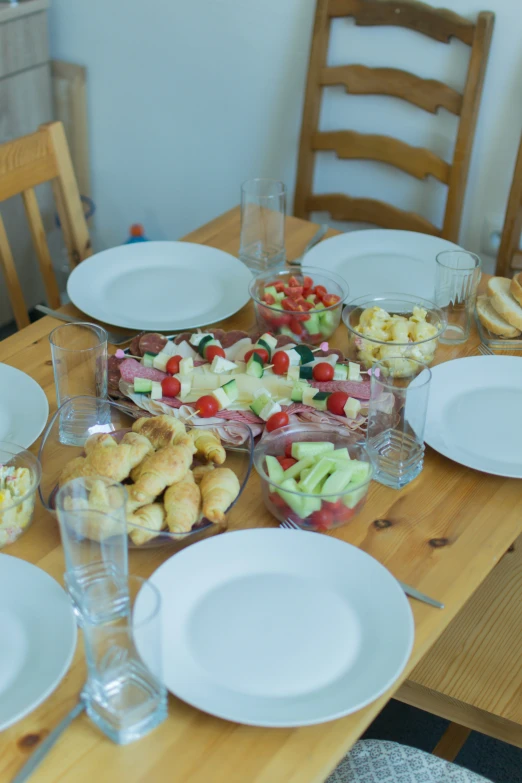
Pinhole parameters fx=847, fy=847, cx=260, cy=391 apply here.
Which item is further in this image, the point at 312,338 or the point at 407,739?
the point at 407,739

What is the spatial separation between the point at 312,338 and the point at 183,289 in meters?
0.32

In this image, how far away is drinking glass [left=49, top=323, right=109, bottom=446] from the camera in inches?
47.6

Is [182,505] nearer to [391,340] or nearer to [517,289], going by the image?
[391,340]

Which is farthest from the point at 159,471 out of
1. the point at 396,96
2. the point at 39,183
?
the point at 396,96

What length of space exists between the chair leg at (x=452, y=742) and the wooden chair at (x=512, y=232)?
1.10 meters

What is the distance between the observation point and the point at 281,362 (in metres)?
1.31

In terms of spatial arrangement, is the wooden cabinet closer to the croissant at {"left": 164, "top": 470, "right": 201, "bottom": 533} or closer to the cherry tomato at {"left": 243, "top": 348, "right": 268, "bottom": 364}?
the cherry tomato at {"left": 243, "top": 348, "right": 268, "bottom": 364}

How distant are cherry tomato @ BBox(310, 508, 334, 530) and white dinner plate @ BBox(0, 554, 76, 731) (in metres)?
0.32

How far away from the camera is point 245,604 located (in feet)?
3.13

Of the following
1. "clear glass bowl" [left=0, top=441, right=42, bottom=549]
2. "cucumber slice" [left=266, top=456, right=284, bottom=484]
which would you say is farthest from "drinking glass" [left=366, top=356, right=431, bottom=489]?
"clear glass bowl" [left=0, top=441, right=42, bottom=549]

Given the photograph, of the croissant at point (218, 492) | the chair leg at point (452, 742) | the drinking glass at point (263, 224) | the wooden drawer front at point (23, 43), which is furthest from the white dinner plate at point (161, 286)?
the wooden drawer front at point (23, 43)

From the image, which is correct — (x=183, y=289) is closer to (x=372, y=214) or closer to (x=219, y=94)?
(x=372, y=214)

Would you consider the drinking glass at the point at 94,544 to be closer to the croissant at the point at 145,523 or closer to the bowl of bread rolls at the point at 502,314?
the croissant at the point at 145,523

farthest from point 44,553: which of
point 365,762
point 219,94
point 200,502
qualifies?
point 219,94
